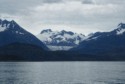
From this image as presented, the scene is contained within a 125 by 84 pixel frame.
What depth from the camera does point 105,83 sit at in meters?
119

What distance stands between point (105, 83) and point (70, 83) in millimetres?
11969

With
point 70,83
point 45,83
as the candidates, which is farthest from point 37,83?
point 70,83

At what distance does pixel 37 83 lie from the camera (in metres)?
117

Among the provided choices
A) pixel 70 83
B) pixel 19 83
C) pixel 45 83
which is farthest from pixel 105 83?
pixel 19 83

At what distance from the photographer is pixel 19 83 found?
116562 millimetres

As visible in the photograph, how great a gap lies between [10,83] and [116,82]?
37.3 metres

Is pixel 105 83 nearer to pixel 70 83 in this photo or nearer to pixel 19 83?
pixel 70 83

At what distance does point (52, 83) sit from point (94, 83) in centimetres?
1430

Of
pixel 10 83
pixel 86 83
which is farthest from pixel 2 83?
pixel 86 83

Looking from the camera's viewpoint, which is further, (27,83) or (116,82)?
(116,82)

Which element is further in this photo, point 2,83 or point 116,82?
point 116,82

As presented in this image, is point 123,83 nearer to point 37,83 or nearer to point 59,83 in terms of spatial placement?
point 59,83

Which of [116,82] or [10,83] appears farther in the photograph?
[116,82]

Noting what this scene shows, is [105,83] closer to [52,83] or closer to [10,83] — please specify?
[52,83]
